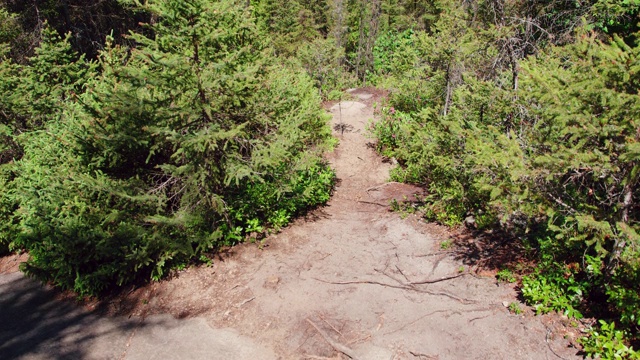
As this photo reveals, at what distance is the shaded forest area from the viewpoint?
555cm

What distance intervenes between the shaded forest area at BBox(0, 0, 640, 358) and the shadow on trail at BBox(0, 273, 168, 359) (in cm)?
74

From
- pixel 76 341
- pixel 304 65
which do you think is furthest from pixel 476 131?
pixel 304 65

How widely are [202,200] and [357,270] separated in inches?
152

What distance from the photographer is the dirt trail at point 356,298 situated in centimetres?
645

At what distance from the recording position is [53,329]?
815cm

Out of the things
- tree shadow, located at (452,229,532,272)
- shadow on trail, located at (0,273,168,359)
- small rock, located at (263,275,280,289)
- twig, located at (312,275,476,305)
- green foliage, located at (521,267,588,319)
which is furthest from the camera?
small rock, located at (263,275,280,289)

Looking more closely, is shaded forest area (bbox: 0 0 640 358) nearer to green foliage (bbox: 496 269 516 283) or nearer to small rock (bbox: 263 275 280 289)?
green foliage (bbox: 496 269 516 283)

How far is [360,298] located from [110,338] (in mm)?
5088

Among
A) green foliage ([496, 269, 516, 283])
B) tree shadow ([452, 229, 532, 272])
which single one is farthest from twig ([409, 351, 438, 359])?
tree shadow ([452, 229, 532, 272])

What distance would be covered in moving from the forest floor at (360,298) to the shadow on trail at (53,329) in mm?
395

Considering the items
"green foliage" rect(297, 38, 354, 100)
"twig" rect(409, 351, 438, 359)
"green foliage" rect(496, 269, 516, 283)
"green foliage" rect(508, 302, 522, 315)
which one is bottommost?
"twig" rect(409, 351, 438, 359)

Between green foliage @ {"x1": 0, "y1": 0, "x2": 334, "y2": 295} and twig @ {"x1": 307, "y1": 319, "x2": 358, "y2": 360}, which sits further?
green foliage @ {"x1": 0, "y1": 0, "x2": 334, "y2": 295}

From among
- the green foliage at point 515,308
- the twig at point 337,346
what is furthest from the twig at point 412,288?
the twig at point 337,346

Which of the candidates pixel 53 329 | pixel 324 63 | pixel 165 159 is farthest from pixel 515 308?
pixel 324 63
